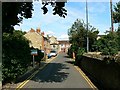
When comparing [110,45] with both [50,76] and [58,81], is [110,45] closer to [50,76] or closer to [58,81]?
[50,76]

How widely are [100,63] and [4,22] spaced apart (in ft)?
24.7

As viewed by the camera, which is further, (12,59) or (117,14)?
(117,14)

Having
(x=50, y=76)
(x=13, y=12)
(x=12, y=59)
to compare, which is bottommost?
(x=50, y=76)

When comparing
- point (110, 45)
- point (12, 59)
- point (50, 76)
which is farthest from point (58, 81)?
point (110, 45)

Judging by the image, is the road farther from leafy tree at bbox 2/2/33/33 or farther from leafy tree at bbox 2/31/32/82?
leafy tree at bbox 2/2/33/33

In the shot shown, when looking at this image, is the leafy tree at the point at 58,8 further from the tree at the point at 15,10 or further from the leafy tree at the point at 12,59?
the leafy tree at the point at 12,59

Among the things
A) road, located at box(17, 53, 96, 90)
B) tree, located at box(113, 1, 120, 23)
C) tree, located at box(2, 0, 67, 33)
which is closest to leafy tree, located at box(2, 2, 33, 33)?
tree, located at box(2, 0, 67, 33)

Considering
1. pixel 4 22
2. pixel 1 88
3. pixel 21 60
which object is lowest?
pixel 1 88

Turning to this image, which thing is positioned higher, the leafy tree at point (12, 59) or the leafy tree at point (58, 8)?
the leafy tree at point (58, 8)

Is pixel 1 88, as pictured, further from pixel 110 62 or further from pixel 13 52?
pixel 110 62

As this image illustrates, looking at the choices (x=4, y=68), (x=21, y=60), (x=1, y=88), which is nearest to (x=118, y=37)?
(x=21, y=60)

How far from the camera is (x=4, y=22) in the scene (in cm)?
2394

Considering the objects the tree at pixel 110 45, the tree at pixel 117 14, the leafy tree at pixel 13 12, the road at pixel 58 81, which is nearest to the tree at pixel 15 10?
the leafy tree at pixel 13 12

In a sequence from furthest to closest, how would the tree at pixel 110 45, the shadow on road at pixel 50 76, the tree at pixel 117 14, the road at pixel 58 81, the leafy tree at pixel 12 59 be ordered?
the tree at pixel 117 14
the tree at pixel 110 45
the shadow on road at pixel 50 76
the leafy tree at pixel 12 59
the road at pixel 58 81
